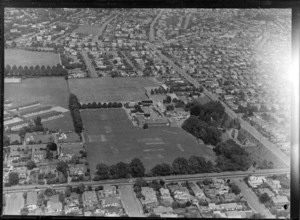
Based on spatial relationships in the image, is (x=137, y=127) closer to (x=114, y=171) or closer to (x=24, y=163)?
(x=114, y=171)

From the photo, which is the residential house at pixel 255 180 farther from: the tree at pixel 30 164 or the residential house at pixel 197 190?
the tree at pixel 30 164

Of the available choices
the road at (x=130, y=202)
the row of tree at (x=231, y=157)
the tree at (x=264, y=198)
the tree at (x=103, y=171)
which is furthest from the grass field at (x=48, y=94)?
the tree at (x=264, y=198)

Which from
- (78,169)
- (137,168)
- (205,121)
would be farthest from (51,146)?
(205,121)

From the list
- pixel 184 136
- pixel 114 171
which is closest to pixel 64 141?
pixel 114 171

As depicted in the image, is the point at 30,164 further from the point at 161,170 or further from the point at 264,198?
the point at 264,198

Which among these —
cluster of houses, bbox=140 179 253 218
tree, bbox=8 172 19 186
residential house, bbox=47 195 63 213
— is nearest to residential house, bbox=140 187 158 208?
cluster of houses, bbox=140 179 253 218
